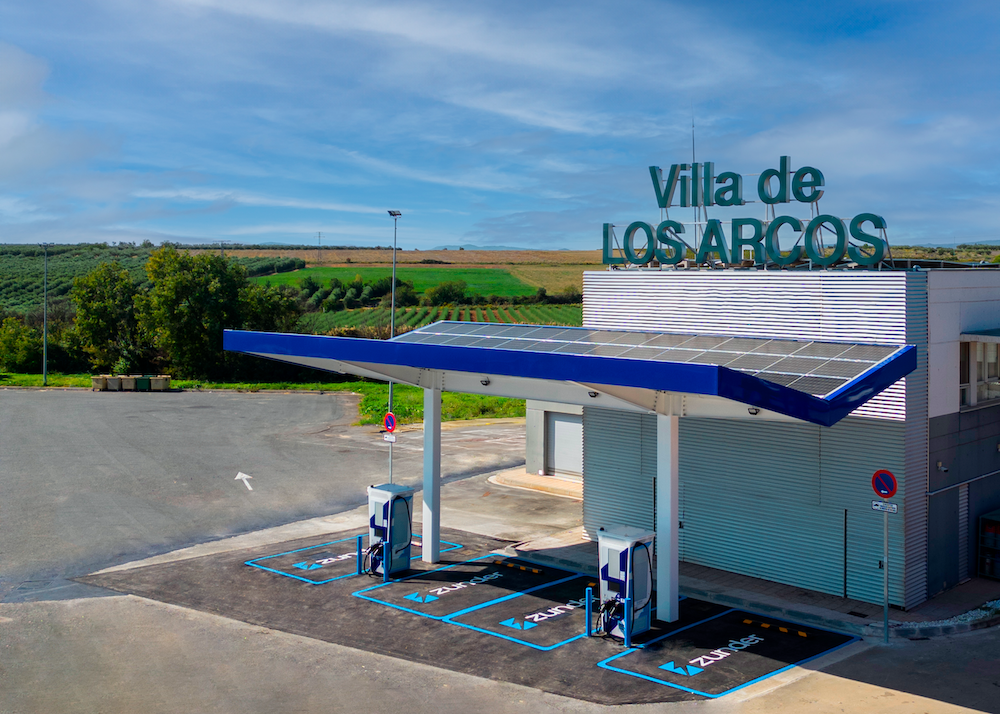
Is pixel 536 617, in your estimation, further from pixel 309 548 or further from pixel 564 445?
pixel 564 445

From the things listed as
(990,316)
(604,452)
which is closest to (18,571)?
(604,452)

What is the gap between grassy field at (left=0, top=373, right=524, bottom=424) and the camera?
4238cm

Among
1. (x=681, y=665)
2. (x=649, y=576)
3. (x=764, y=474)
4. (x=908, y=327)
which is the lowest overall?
(x=681, y=665)

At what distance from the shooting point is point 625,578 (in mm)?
13695

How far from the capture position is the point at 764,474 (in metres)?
16.6

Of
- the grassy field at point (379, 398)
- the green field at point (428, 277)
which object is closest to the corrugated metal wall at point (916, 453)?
the grassy field at point (379, 398)

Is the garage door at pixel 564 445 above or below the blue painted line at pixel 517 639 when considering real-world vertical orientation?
above

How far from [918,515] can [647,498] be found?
17.3 feet

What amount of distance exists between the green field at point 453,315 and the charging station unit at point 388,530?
62445 millimetres

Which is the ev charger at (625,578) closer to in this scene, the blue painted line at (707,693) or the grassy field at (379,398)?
the blue painted line at (707,693)

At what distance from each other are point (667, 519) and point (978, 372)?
23.9 ft

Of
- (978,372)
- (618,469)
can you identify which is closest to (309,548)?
(618,469)

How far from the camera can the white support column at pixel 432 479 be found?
17.6 metres

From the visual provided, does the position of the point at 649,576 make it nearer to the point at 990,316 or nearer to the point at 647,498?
the point at 647,498
